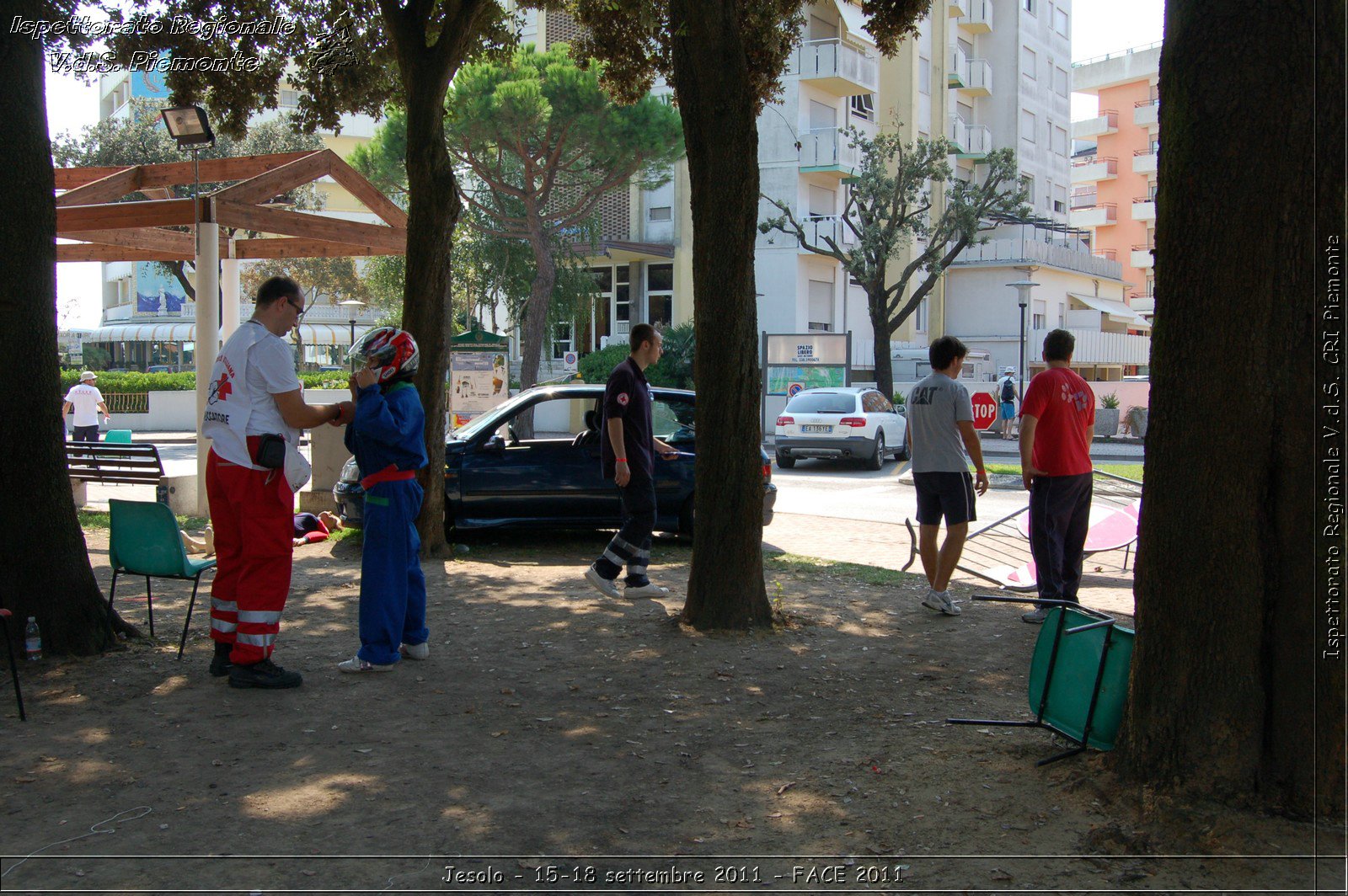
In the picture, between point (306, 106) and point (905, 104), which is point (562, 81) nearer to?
point (905, 104)

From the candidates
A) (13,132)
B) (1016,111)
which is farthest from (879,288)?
(13,132)

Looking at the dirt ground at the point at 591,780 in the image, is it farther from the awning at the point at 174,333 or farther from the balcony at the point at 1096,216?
the balcony at the point at 1096,216

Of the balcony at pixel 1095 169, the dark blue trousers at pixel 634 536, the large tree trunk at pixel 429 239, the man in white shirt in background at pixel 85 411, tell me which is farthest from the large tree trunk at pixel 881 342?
the balcony at pixel 1095 169

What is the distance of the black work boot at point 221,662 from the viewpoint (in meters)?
5.63

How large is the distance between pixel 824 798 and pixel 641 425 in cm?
398

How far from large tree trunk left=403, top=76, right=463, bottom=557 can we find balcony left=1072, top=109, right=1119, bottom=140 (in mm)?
57415

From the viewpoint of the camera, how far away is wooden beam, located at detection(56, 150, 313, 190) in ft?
43.8

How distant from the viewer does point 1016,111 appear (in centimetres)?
4703

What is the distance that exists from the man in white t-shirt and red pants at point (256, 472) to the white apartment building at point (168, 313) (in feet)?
184

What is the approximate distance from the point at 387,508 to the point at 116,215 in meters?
7.74

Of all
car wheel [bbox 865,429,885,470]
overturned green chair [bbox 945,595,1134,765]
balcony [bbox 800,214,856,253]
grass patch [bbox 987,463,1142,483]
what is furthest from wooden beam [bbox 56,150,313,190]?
balcony [bbox 800,214,856,253]

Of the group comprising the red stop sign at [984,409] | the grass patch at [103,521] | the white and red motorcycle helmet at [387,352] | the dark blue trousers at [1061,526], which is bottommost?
the grass patch at [103,521]

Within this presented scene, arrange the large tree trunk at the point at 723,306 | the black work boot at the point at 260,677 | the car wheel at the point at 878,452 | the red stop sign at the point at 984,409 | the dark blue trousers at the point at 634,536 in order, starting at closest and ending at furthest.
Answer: the black work boot at the point at 260,677, the large tree trunk at the point at 723,306, the dark blue trousers at the point at 634,536, the car wheel at the point at 878,452, the red stop sign at the point at 984,409

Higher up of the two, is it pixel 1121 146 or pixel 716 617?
pixel 1121 146
